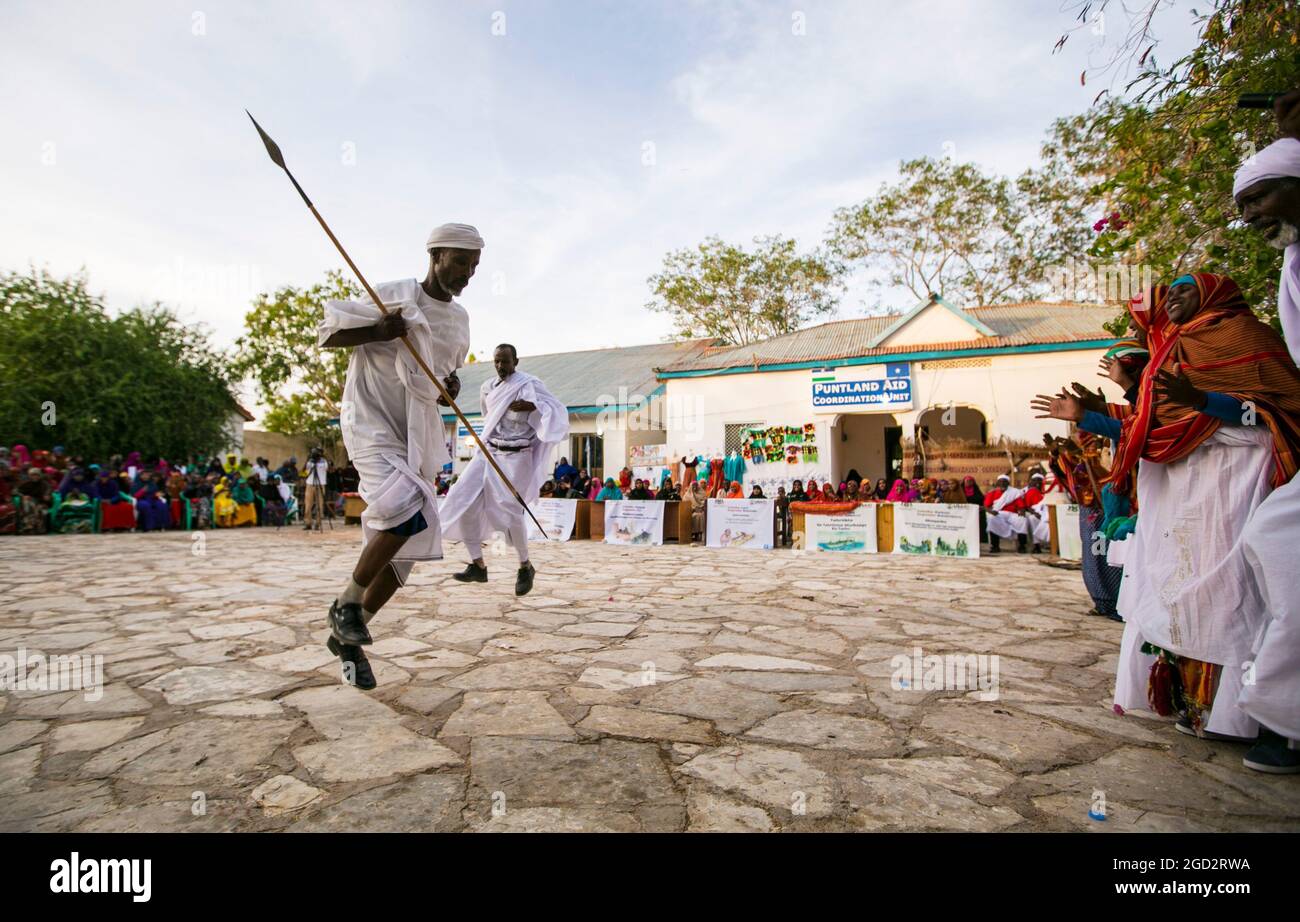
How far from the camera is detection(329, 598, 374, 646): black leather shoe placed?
3148mm

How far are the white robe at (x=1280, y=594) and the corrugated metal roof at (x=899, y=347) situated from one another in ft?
49.7

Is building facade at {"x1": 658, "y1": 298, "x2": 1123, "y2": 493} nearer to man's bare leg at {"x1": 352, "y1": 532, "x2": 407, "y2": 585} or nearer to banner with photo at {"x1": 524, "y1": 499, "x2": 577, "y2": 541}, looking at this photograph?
banner with photo at {"x1": 524, "y1": 499, "x2": 577, "y2": 541}

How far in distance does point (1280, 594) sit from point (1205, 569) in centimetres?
40

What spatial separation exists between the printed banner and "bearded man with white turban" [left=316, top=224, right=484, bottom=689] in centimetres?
930

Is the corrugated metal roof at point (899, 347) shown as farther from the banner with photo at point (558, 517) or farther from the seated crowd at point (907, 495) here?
the banner with photo at point (558, 517)

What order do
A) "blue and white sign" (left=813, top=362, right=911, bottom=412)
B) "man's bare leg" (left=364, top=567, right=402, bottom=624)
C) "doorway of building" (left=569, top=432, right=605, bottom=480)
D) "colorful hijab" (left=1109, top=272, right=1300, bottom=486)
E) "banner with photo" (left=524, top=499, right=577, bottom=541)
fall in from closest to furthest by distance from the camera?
"colorful hijab" (left=1109, top=272, right=1300, bottom=486)
"man's bare leg" (left=364, top=567, right=402, bottom=624)
"banner with photo" (left=524, top=499, right=577, bottom=541)
"blue and white sign" (left=813, top=362, right=911, bottom=412)
"doorway of building" (left=569, top=432, right=605, bottom=480)

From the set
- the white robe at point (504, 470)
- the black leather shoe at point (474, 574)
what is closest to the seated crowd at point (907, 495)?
the white robe at point (504, 470)

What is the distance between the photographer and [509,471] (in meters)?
5.72

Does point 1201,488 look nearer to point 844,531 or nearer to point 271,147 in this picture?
point 271,147

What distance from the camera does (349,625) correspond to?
3.17 meters

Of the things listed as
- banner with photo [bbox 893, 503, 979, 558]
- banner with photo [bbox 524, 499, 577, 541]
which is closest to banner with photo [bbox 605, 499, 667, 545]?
banner with photo [bbox 524, 499, 577, 541]

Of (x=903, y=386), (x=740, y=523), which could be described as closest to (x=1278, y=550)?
(x=740, y=523)

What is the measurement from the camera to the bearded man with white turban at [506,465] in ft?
17.9
